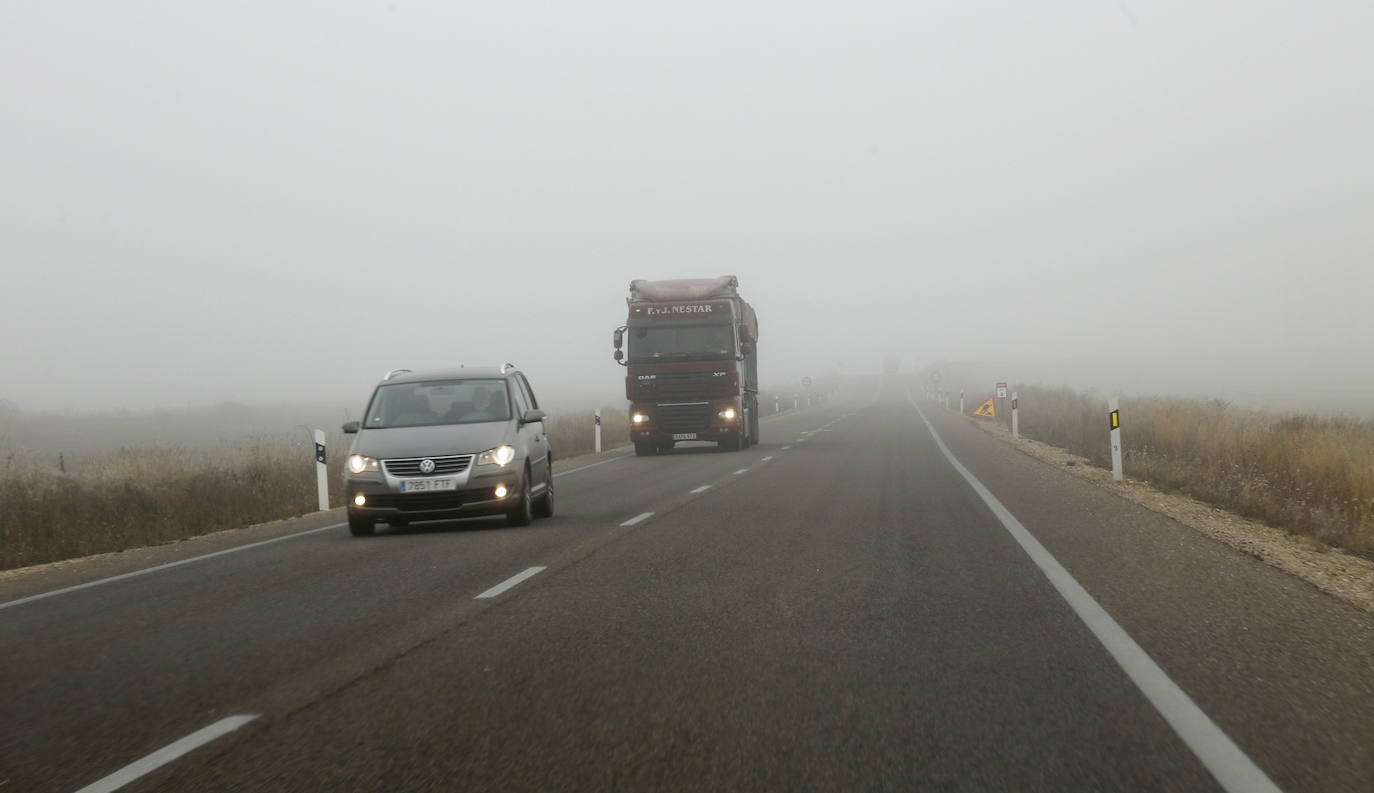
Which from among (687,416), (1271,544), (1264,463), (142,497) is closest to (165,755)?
(1271,544)

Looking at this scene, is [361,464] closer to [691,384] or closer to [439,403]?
[439,403]

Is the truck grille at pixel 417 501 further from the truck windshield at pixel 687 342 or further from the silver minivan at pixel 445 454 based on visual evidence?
the truck windshield at pixel 687 342

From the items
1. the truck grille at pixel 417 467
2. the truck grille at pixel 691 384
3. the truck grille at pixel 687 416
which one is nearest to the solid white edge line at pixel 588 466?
the truck grille at pixel 687 416

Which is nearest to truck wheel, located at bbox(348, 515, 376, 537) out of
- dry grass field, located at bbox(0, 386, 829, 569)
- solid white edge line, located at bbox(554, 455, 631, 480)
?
dry grass field, located at bbox(0, 386, 829, 569)

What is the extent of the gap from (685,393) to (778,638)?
2246 centimetres

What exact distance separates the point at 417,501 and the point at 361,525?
82 cm

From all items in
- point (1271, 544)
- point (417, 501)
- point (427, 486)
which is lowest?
point (1271, 544)

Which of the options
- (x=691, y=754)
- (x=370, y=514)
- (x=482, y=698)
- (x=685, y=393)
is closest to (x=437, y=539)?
(x=370, y=514)

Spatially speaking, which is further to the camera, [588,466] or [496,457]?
[588,466]

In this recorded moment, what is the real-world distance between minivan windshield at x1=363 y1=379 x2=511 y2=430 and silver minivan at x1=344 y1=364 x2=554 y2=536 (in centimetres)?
1

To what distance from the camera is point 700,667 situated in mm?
6523

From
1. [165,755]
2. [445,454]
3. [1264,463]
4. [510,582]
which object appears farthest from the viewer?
[1264,463]

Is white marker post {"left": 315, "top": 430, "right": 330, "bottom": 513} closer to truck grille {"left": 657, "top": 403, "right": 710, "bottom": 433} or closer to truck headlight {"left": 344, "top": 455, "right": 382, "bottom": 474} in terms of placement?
truck headlight {"left": 344, "top": 455, "right": 382, "bottom": 474}

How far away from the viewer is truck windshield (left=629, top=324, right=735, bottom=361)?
2964 cm
